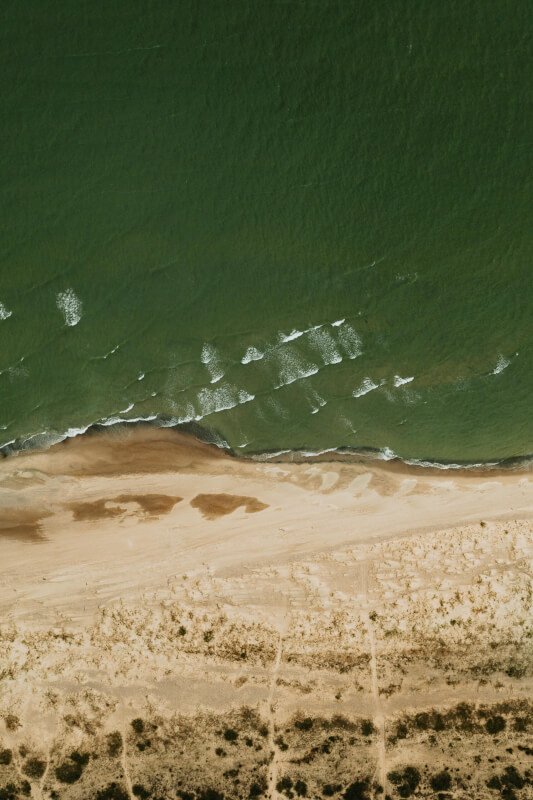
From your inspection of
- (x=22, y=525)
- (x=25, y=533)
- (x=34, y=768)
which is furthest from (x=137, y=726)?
(x=22, y=525)

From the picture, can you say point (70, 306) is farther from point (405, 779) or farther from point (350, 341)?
point (405, 779)

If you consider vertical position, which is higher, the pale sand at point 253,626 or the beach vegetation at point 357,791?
the pale sand at point 253,626

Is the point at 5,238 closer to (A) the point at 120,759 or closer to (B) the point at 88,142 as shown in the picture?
(B) the point at 88,142

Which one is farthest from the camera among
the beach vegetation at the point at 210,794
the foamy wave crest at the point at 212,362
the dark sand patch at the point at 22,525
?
the foamy wave crest at the point at 212,362

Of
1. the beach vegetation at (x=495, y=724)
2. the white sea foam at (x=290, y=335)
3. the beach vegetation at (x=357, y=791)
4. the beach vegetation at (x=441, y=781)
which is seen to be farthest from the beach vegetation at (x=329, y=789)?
the white sea foam at (x=290, y=335)

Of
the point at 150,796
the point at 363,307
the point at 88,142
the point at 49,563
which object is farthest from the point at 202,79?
the point at 150,796

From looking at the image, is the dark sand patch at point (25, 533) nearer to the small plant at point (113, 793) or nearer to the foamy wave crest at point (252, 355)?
the small plant at point (113, 793)

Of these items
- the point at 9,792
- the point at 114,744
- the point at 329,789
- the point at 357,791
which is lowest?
the point at 357,791
